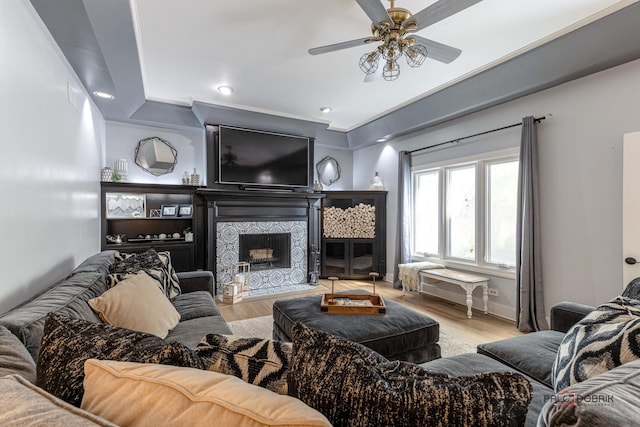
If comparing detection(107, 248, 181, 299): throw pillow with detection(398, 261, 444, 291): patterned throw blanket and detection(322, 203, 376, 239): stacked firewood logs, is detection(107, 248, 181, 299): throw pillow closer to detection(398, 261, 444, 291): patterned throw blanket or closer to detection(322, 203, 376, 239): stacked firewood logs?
detection(398, 261, 444, 291): patterned throw blanket

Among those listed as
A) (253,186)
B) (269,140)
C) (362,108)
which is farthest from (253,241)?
(362,108)

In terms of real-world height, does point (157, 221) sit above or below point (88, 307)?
above

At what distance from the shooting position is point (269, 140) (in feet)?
15.5

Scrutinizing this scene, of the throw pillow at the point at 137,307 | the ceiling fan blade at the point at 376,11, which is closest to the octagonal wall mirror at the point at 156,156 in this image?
the throw pillow at the point at 137,307

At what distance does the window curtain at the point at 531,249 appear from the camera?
306 cm

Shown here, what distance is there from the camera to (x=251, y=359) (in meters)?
0.77

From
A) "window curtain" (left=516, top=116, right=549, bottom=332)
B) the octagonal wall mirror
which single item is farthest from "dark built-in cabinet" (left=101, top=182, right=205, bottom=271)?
"window curtain" (left=516, top=116, right=549, bottom=332)

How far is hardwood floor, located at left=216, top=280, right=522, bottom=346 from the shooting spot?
119 inches

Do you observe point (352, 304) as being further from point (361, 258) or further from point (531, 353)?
point (361, 258)

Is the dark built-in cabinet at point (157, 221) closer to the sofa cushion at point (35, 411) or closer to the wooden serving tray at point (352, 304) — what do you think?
the wooden serving tray at point (352, 304)

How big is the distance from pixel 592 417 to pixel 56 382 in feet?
3.61

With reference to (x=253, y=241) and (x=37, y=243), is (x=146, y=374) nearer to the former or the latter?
(x=37, y=243)

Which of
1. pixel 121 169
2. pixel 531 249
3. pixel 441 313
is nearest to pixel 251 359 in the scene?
pixel 531 249

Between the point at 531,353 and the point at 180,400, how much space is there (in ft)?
5.45
